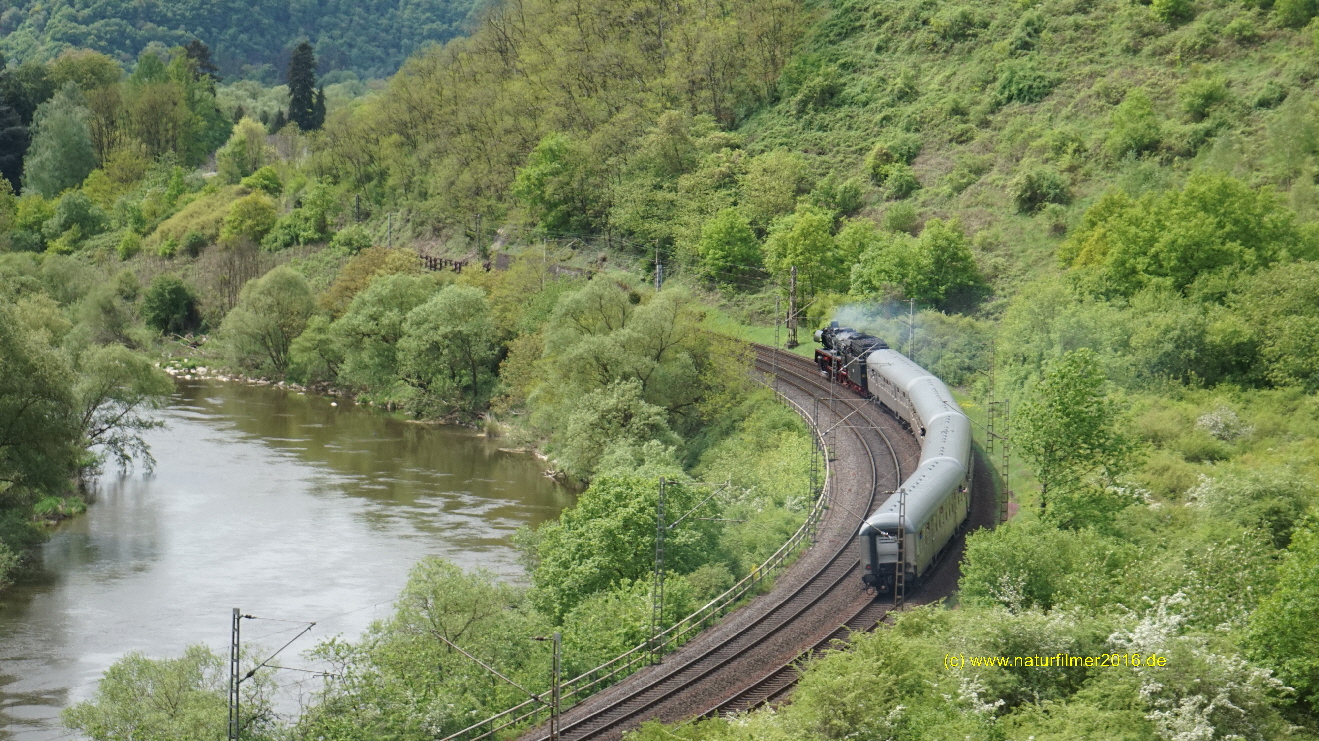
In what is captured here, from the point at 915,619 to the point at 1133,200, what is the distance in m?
44.0

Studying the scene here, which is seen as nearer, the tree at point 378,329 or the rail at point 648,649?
the rail at point 648,649

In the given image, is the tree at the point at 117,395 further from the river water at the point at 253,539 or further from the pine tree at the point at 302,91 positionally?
the pine tree at the point at 302,91

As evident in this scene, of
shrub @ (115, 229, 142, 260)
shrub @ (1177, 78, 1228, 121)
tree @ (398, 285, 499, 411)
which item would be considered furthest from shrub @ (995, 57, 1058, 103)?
shrub @ (115, 229, 142, 260)

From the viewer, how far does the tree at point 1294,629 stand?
97.2 ft

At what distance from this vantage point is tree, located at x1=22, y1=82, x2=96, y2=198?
142 metres

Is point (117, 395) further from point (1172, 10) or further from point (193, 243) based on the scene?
point (1172, 10)

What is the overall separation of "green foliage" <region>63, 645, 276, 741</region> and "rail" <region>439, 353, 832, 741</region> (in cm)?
525

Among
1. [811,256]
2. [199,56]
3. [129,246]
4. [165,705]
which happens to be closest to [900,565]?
[165,705]

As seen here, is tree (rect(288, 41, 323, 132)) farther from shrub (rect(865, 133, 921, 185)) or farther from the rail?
the rail

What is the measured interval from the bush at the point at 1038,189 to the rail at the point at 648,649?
136ft

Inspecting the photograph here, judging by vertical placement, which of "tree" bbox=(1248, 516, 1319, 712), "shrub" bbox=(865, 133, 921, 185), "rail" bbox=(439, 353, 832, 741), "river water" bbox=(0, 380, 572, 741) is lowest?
"river water" bbox=(0, 380, 572, 741)

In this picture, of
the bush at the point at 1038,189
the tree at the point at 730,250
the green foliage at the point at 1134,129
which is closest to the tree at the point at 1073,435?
the bush at the point at 1038,189

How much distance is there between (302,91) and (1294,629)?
139530mm

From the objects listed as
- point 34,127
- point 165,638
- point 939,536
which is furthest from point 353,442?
point 34,127
